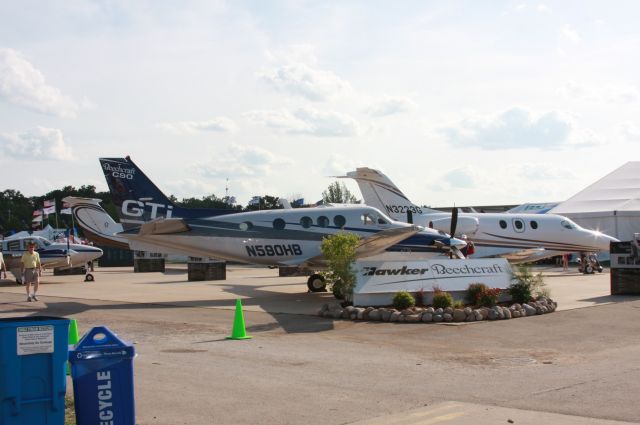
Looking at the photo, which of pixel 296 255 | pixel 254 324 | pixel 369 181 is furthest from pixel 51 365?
pixel 369 181

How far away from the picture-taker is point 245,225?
2488cm

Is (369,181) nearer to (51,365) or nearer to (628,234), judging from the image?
(628,234)

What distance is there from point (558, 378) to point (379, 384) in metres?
2.64

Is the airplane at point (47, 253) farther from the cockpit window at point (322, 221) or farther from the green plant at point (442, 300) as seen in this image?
the green plant at point (442, 300)

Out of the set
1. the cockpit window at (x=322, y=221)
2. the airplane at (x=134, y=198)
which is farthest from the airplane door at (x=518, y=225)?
the airplane at (x=134, y=198)

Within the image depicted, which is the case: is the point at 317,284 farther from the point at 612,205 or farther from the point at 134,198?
the point at 612,205

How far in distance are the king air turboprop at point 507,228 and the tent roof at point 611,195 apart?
1319 cm

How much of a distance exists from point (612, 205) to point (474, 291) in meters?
39.1

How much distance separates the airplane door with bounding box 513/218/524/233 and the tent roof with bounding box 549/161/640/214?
14622 millimetres

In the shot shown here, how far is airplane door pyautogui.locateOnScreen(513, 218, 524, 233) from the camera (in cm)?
3812

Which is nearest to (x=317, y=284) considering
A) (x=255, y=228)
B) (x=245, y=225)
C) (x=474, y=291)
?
(x=255, y=228)

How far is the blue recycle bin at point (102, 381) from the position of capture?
6.65m

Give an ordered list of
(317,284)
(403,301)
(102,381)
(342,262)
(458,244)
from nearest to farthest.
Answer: (102,381) < (403,301) < (342,262) < (458,244) < (317,284)

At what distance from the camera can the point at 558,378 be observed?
34.2 ft
